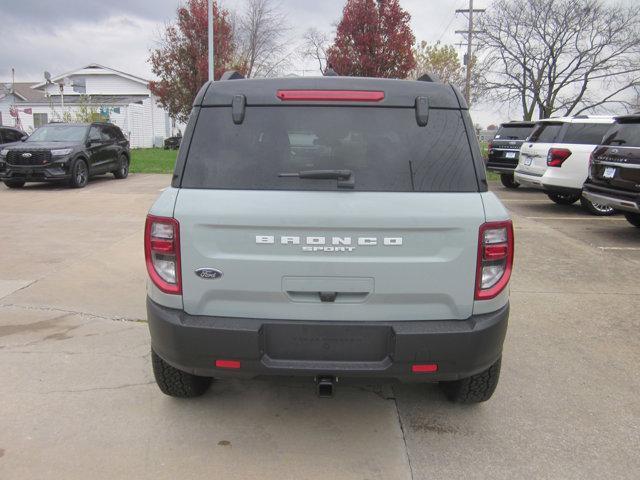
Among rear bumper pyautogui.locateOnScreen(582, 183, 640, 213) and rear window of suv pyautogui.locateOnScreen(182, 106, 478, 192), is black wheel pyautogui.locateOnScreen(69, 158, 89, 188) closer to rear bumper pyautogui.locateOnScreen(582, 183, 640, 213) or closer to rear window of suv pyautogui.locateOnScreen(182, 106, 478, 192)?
rear bumper pyautogui.locateOnScreen(582, 183, 640, 213)

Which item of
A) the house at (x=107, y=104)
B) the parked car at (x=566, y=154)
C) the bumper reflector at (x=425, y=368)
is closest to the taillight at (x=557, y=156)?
the parked car at (x=566, y=154)

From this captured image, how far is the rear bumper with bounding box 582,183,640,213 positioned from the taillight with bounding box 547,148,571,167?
183 cm

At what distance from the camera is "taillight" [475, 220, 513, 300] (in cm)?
259

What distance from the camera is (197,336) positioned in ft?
8.48

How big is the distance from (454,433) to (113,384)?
2.21m

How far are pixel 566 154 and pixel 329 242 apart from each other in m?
9.57

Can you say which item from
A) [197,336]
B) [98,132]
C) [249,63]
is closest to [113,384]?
[197,336]

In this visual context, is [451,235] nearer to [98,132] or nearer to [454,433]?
[454,433]

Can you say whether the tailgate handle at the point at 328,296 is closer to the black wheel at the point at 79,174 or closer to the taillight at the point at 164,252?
the taillight at the point at 164,252

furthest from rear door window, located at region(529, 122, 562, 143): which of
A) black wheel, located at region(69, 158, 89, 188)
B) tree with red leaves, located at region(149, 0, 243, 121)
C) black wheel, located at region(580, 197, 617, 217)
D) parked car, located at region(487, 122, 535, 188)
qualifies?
tree with red leaves, located at region(149, 0, 243, 121)

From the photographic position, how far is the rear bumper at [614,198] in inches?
302

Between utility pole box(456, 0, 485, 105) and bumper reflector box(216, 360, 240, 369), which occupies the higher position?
utility pole box(456, 0, 485, 105)

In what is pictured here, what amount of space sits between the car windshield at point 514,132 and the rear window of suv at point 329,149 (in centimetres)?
1358

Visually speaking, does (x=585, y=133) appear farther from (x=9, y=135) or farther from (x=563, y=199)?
(x=9, y=135)
